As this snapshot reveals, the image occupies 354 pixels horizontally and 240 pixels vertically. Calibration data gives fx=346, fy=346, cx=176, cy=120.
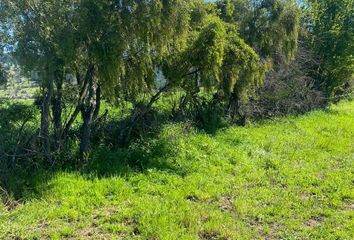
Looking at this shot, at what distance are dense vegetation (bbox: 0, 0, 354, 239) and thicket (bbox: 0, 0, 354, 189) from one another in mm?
27

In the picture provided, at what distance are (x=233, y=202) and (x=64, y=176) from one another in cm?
309

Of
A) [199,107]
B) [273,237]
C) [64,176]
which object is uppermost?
[199,107]

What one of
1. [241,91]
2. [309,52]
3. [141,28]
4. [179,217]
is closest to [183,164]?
[179,217]

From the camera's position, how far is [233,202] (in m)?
6.00

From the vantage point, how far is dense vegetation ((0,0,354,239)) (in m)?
5.51

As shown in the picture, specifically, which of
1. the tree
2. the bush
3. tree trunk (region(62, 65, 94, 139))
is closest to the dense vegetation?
tree trunk (region(62, 65, 94, 139))

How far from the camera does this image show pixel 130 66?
24.1 feet

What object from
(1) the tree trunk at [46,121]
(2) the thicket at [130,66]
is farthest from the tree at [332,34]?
(1) the tree trunk at [46,121]

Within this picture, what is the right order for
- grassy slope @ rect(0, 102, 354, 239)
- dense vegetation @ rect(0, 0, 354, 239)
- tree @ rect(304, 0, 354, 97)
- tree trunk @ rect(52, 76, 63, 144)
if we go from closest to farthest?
grassy slope @ rect(0, 102, 354, 239)
dense vegetation @ rect(0, 0, 354, 239)
tree trunk @ rect(52, 76, 63, 144)
tree @ rect(304, 0, 354, 97)

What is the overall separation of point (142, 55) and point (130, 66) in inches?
13.8

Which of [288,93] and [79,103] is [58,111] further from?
[288,93]

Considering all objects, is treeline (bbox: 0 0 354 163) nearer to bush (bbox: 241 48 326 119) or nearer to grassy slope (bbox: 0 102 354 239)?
bush (bbox: 241 48 326 119)

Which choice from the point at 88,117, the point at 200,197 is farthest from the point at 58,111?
the point at 200,197

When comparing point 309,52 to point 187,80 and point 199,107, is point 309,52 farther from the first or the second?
point 187,80
